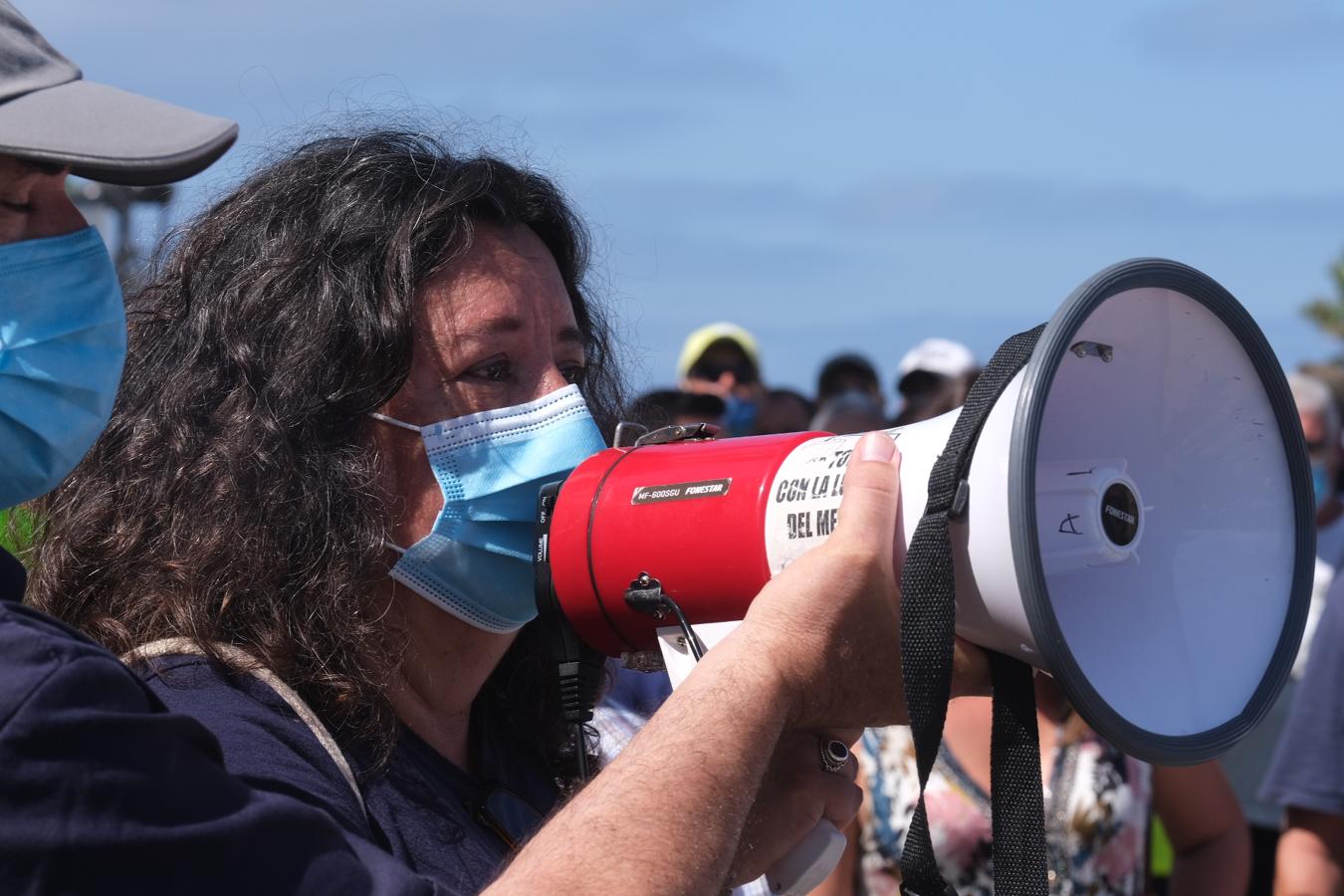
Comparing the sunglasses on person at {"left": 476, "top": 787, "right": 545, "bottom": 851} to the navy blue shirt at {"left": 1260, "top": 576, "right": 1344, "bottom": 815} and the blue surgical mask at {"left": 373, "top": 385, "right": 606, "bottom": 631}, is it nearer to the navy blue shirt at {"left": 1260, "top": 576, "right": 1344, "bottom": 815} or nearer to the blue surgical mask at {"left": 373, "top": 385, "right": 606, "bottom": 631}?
the blue surgical mask at {"left": 373, "top": 385, "right": 606, "bottom": 631}

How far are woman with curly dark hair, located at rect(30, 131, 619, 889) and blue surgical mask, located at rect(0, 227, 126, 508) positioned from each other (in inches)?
16.0

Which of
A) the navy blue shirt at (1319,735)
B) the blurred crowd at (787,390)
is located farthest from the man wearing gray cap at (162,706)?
the blurred crowd at (787,390)

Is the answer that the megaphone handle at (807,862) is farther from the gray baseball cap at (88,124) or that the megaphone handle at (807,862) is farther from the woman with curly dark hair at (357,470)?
the gray baseball cap at (88,124)

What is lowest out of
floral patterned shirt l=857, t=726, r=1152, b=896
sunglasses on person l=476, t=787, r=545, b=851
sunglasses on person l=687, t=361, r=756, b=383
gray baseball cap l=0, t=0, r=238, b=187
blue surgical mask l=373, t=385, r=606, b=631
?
sunglasses on person l=687, t=361, r=756, b=383

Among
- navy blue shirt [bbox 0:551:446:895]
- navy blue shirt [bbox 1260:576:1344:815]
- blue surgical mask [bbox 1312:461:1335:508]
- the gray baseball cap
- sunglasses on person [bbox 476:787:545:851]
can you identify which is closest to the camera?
navy blue shirt [bbox 0:551:446:895]

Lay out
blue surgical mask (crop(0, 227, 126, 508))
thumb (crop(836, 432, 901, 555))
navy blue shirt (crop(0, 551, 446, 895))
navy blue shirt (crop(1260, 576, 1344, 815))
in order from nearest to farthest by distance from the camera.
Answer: navy blue shirt (crop(0, 551, 446, 895))
blue surgical mask (crop(0, 227, 126, 508))
thumb (crop(836, 432, 901, 555))
navy blue shirt (crop(1260, 576, 1344, 815))

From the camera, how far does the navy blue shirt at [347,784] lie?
1759 millimetres

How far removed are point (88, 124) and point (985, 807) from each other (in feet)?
7.87

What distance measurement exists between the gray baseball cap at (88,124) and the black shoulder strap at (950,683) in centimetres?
83

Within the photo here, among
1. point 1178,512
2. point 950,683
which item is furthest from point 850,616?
point 1178,512

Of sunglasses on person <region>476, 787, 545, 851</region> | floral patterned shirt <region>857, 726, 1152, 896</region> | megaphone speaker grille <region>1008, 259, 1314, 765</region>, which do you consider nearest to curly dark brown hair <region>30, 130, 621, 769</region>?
sunglasses on person <region>476, 787, 545, 851</region>

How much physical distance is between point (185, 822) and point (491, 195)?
126cm

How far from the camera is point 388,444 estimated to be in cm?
227

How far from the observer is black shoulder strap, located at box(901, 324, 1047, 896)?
1.69 meters
